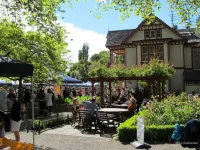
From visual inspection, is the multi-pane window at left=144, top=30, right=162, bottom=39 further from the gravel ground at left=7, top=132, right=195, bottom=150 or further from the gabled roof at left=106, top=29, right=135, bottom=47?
the gravel ground at left=7, top=132, right=195, bottom=150

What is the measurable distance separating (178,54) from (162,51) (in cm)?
186

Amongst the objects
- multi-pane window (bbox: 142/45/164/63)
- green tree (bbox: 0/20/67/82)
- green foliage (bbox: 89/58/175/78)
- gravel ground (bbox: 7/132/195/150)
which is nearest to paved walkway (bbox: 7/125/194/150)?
gravel ground (bbox: 7/132/195/150)

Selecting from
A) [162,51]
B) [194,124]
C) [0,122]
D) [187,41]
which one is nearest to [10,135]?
[0,122]

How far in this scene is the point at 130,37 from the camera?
34.7 metres

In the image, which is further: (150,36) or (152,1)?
(150,36)

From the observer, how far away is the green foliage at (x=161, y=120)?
11234mm

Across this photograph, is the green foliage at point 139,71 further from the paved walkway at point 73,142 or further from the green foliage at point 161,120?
the paved walkway at point 73,142

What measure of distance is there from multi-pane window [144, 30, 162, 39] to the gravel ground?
23375mm

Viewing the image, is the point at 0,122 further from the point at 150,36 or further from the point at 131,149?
the point at 150,36

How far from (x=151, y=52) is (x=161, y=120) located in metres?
22.4

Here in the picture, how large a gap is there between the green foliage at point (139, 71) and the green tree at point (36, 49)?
3.28 meters

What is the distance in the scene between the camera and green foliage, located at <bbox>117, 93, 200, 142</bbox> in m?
11.2

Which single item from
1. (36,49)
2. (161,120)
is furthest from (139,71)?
(161,120)

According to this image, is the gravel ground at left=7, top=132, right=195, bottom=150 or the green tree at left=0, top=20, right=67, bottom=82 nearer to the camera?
the gravel ground at left=7, top=132, right=195, bottom=150
